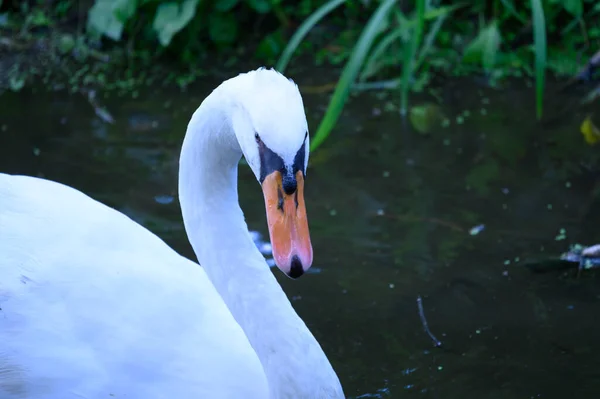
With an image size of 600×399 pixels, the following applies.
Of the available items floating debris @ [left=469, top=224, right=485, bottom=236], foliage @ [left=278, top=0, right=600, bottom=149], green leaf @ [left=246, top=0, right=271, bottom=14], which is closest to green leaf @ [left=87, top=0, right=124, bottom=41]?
green leaf @ [left=246, top=0, right=271, bottom=14]

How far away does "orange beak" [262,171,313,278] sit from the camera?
2025mm

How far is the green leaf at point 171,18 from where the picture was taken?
217 inches

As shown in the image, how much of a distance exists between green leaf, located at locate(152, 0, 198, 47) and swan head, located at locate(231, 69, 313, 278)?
11.5 ft

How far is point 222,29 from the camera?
19.3ft

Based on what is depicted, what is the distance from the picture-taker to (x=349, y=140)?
481 centimetres

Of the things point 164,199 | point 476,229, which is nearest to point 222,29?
point 164,199

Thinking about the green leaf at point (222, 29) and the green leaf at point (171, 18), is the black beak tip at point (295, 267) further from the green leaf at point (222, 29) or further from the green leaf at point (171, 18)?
the green leaf at point (222, 29)

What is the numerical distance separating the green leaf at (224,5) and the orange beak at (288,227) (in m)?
3.91

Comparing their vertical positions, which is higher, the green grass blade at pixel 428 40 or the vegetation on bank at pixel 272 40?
the vegetation on bank at pixel 272 40

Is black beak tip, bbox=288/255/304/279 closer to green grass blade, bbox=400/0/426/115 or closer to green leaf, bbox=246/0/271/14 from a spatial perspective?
green grass blade, bbox=400/0/426/115

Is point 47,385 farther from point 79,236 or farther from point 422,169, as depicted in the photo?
point 422,169

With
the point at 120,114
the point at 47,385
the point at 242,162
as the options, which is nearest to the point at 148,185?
the point at 242,162

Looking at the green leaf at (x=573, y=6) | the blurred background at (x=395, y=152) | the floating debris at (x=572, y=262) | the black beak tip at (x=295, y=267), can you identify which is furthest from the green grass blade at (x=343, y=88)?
the black beak tip at (x=295, y=267)

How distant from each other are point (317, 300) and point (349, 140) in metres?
1.54
